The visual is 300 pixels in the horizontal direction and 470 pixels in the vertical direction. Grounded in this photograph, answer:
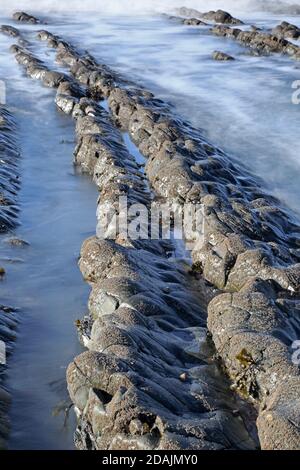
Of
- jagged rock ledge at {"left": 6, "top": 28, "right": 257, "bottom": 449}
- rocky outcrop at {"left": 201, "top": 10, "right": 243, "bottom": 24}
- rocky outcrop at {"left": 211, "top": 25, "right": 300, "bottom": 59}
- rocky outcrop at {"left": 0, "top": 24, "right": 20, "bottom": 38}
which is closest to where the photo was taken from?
jagged rock ledge at {"left": 6, "top": 28, "right": 257, "bottom": 449}

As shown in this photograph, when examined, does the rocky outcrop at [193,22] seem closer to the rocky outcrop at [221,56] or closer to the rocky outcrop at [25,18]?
the rocky outcrop at [25,18]

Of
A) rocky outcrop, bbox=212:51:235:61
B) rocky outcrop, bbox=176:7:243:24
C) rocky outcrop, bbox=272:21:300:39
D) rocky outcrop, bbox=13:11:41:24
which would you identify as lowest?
rocky outcrop, bbox=13:11:41:24

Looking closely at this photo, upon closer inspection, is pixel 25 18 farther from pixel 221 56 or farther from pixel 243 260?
pixel 243 260

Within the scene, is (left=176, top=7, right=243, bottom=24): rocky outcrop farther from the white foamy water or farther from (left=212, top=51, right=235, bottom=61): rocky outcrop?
(left=212, top=51, right=235, bottom=61): rocky outcrop

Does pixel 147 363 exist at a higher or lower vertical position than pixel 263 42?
higher

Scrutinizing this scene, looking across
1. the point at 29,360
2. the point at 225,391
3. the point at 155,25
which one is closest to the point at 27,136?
the point at 29,360

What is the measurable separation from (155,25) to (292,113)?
22775 mm

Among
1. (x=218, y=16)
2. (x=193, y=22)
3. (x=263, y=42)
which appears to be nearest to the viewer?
(x=263, y=42)

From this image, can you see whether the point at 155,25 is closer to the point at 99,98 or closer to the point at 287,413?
the point at 99,98

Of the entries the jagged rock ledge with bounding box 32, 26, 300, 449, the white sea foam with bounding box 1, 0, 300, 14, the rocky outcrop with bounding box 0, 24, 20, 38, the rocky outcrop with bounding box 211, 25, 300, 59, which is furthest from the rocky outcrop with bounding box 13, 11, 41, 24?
the jagged rock ledge with bounding box 32, 26, 300, 449

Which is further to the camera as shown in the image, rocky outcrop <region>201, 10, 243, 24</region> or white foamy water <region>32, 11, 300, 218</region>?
rocky outcrop <region>201, 10, 243, 24</region>

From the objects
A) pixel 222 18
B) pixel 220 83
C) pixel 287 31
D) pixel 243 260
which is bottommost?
pixel 220 83

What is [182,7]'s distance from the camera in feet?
160

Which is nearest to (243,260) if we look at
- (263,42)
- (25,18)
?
(263,42)
